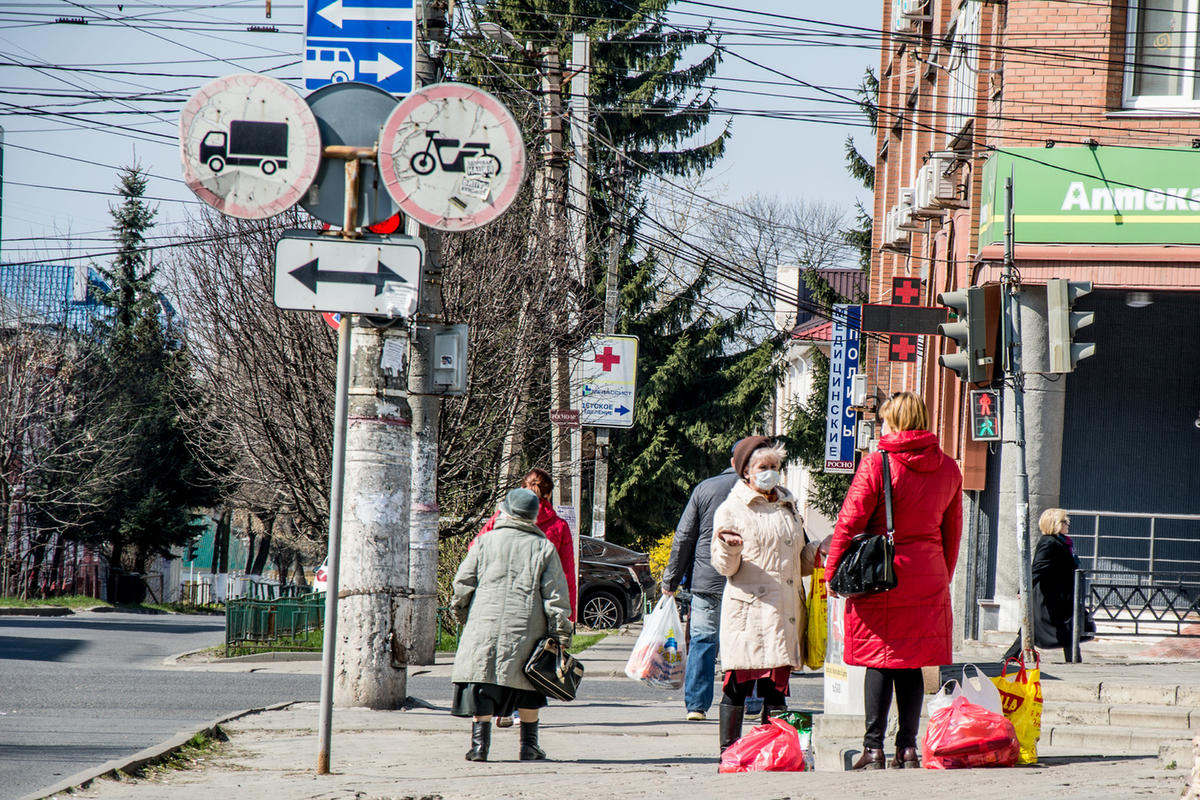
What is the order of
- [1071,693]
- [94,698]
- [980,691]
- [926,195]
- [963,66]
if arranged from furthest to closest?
[963,66] → [926,195] → [94,698] → [1071,693] → [980,691]

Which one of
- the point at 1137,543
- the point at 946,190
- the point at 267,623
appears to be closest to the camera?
the point at 267,623

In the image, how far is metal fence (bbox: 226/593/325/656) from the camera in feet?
53.3

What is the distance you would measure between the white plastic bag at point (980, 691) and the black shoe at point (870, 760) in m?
0.52

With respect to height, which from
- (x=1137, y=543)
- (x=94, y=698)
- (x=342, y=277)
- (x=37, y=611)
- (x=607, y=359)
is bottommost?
(x=37, y=611)

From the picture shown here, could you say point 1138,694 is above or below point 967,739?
below

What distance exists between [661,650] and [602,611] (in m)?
13.7

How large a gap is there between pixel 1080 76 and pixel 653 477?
16.6 meters

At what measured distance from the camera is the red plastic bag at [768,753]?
22.3 ft

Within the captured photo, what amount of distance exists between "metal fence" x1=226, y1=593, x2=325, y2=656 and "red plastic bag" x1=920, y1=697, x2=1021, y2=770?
1094 centimetres

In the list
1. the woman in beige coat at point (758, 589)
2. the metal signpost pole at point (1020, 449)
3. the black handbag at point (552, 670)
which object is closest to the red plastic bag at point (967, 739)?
the woman in beige coat at point (758, 589)

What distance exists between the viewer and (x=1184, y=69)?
52.4 ft

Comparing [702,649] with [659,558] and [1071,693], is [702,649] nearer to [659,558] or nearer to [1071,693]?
[1071,693]

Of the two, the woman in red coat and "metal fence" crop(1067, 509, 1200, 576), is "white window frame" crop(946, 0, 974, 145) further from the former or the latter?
the woman in red coat

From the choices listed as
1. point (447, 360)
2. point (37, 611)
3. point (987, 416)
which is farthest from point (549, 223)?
point (37, 611)
